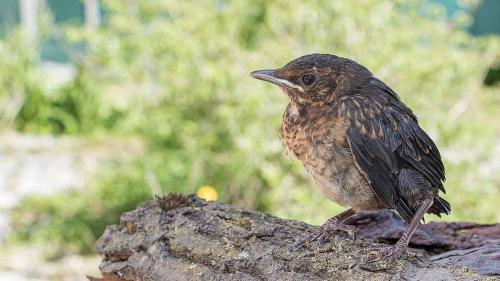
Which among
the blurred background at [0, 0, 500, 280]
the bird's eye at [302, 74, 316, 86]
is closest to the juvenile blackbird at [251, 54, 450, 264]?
the bird's eye at [302, 74, 316, 86]

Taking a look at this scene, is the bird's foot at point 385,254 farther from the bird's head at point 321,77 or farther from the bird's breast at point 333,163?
the bird's head at point 321,77

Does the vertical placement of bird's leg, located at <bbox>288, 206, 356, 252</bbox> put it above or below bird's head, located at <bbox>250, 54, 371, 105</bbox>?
below

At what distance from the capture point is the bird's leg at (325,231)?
251 cm

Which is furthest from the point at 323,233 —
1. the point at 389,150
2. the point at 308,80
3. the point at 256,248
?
the point at 308,80

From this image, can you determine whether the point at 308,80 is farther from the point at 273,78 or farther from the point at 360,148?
the point at 360,148

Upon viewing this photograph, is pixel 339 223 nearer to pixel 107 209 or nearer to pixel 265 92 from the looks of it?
pixel 265 92

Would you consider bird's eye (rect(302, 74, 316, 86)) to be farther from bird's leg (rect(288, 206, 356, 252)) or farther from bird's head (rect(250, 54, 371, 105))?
bird's leg (rect(288, 206, 356, 252))

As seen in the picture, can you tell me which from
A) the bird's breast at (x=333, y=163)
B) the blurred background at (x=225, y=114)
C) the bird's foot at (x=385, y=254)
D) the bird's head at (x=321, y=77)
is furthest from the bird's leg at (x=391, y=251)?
the blurred background at (x=225, y=114)

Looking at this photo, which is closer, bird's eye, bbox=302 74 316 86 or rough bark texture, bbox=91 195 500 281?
rough bark texture, bbox=91 195 500 281

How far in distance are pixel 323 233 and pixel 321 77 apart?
0.48 meters

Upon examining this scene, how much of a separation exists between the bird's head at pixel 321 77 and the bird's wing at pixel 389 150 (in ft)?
0.23

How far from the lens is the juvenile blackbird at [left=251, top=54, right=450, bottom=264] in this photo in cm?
250

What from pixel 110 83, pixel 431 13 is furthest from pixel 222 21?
pixel 110 83

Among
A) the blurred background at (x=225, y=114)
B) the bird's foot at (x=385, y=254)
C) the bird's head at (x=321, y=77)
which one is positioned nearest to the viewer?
the bird's foot at (x=385, y=254)
